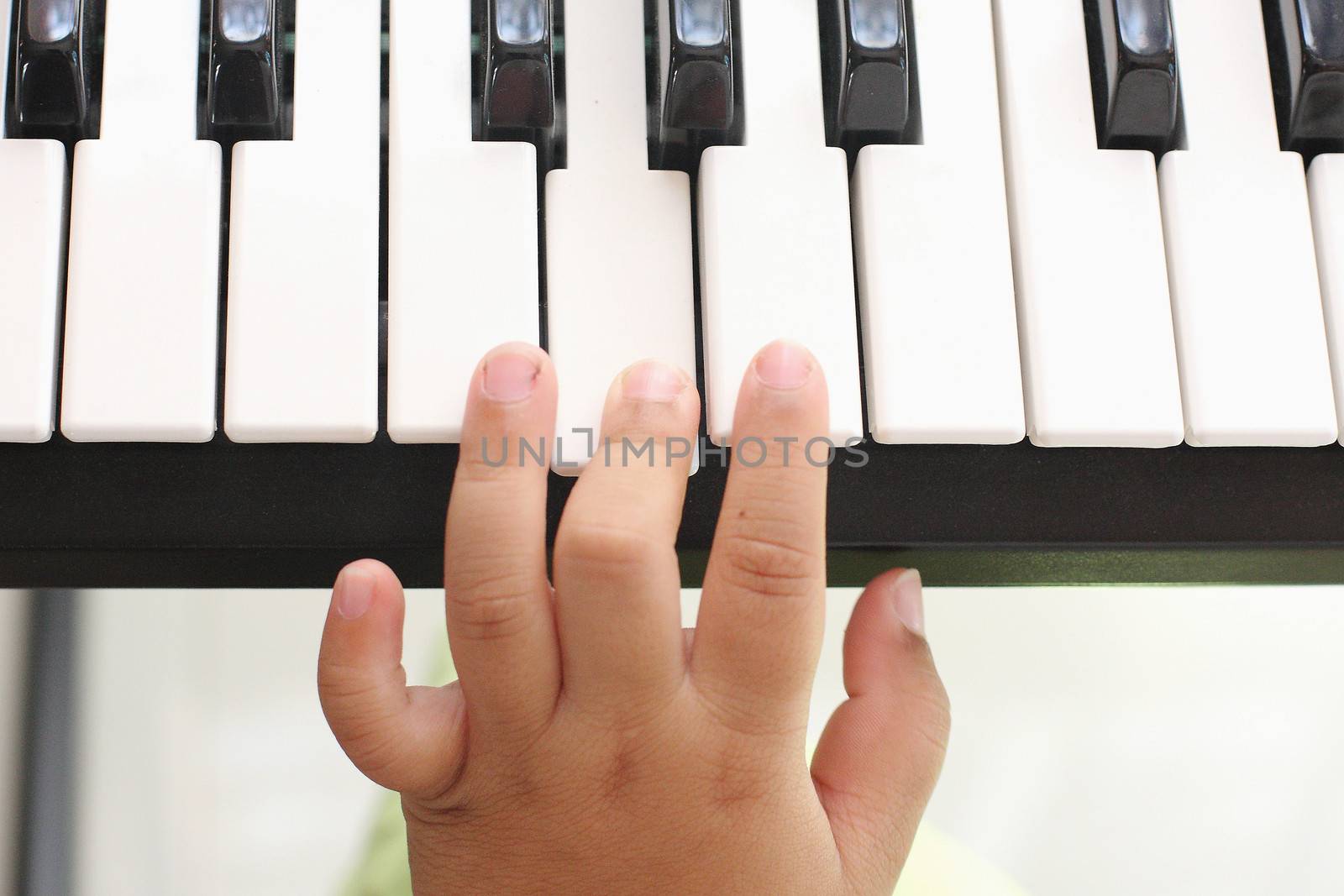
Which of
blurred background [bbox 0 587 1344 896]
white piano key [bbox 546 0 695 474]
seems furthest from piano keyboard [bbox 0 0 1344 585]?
blurred background [bbox 0 587 1344 896]

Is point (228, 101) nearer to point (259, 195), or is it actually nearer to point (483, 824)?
point (259, 195)

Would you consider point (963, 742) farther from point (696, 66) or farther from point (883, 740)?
point (696, 66)

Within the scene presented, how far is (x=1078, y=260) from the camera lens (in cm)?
37

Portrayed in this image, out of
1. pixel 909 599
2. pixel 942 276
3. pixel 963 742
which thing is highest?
pixel 942 276

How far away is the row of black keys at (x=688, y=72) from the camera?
1.15ft

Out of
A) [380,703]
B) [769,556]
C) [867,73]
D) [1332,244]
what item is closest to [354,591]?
[380,703]

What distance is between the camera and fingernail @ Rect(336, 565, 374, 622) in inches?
14.3

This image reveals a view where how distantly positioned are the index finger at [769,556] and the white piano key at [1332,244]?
0.20 m

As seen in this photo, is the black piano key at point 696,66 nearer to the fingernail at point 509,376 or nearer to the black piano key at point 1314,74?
the fingernail at point 509,376

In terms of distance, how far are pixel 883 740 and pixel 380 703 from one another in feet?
0.70

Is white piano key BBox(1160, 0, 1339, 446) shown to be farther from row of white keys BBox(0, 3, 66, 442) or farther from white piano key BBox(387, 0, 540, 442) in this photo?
row of white keys BBox(0, 3, 66, 442)

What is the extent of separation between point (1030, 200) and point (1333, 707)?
1.63ft

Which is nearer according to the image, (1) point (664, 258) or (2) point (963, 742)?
(1) point (664, 258)

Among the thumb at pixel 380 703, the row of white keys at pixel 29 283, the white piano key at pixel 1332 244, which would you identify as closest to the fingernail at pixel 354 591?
the thumb at pixel 380 703
